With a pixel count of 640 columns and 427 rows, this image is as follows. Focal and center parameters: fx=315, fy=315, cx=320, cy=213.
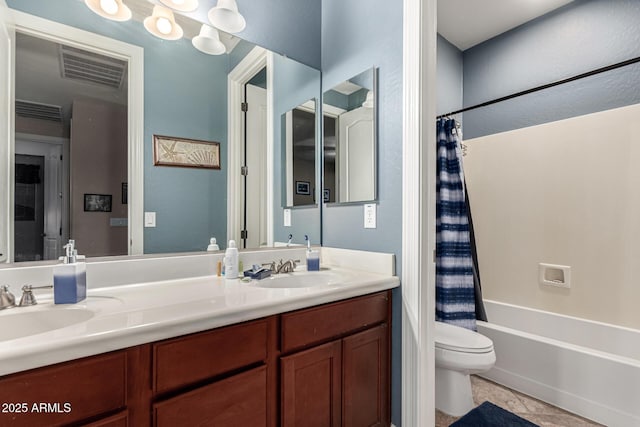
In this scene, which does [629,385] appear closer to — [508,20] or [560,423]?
[560,423]

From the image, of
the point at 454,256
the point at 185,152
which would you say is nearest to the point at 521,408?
the point at 454,256

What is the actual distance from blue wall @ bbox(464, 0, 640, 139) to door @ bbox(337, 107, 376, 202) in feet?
5.62

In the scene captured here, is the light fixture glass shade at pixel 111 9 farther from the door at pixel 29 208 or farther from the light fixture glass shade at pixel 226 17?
the door at pixel 29 208

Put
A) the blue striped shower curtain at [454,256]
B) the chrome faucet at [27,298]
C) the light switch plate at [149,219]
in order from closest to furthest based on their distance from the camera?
1. the chrome faucet at [27,298]
2. the light switch plate at [149,219]
3. the blue striped shower curtain at [454,256]

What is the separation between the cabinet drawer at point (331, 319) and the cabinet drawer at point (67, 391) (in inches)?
19.6

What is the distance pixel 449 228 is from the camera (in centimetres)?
205

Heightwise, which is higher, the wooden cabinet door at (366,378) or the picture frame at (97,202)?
the picture frame at (97,202)

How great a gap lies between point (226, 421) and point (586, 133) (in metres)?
2.81

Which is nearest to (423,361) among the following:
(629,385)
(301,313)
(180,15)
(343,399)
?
(343,399)

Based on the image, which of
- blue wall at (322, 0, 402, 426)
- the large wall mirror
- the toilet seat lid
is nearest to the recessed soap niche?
the toilet seat lid

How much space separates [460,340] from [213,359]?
144 centimetres

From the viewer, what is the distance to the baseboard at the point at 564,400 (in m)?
1.67

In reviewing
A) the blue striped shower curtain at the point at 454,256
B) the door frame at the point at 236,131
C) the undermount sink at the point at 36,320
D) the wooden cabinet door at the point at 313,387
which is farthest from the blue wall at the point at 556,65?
the undermount sink at the point at 36,320

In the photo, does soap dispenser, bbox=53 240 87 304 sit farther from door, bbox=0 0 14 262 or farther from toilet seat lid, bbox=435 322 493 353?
toilet seat lid, bbox=435 322 493 353
